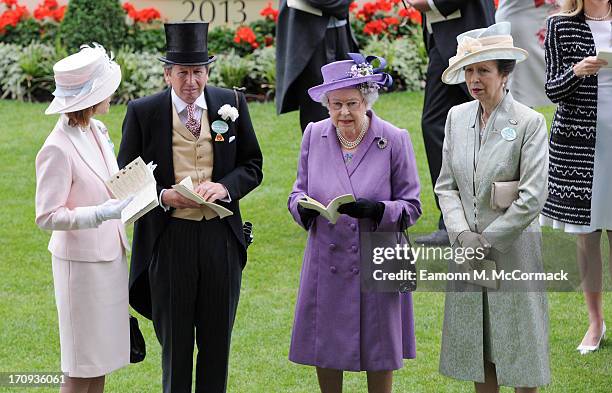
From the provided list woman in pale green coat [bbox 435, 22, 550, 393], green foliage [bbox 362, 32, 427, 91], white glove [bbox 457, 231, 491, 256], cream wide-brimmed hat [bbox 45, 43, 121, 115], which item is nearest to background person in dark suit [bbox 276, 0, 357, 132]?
woman in pale green coat [bbox 435, 22, 550, 393]

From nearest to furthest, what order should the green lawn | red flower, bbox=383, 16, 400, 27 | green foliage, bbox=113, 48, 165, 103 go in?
1. the green lawn
2. green foliage, bbox=113, 48, 165, 103
3. red flower, bbox=383, 16, 400, 27

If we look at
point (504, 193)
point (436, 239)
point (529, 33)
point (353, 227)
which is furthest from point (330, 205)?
point (529, 33)

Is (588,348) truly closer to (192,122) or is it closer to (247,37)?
(192,122)

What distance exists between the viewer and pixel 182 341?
20.5 ft

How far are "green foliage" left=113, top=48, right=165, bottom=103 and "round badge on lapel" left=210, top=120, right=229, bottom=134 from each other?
325 inches

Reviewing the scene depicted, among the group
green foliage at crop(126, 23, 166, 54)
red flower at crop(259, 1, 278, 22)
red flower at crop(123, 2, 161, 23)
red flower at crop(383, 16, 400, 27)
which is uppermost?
red flower at crop(383, 16, 400, 27)

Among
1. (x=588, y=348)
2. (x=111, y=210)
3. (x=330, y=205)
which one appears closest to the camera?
(x=111, y=210)

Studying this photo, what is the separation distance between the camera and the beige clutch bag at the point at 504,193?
594 centimetres

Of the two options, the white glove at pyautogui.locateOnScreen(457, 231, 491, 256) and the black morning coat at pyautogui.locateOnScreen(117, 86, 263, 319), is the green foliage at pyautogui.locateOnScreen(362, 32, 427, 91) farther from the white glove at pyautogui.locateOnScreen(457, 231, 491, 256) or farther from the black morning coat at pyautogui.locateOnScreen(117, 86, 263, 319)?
the white glove at pyautogui.locateOnScreen(457, 231, 491, 256)

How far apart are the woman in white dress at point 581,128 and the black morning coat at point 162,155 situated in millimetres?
2198

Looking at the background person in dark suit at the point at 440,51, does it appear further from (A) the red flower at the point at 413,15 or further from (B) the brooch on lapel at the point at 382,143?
(A) the red flower at the point at 413,15

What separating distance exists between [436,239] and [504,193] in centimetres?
362

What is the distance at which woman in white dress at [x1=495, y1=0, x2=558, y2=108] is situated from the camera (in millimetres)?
9594

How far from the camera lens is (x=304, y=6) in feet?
32.0
